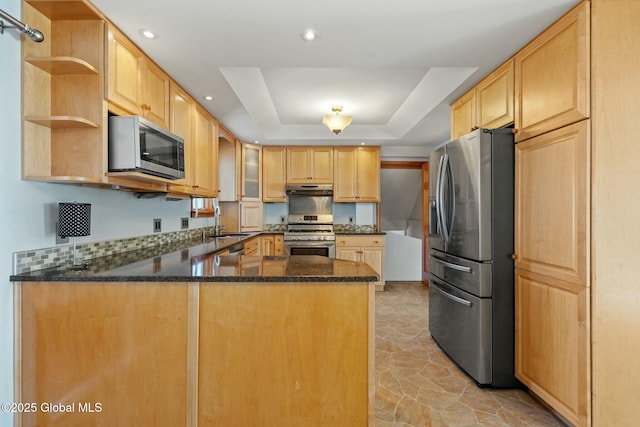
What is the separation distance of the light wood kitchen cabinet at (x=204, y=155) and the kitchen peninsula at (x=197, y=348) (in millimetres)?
1602

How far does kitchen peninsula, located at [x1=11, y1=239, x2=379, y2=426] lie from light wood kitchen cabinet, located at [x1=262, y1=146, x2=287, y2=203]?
349 centimetres

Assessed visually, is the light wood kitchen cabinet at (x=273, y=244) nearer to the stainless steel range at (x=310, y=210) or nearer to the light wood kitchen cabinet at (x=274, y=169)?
the stainless steel range at (x=310, y=210)

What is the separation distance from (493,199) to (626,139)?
734mm

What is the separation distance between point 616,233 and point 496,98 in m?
1.26

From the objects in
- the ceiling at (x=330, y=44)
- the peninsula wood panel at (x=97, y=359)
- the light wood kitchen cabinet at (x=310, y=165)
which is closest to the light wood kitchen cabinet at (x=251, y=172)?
the light wood kitchen cabinet at (x=310, y=165)

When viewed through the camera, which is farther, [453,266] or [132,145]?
[453,266]

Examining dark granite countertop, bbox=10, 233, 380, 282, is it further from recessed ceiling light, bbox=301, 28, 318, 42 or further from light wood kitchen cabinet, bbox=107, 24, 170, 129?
recessed ceiling light, bbox=301, 28, 318, 42

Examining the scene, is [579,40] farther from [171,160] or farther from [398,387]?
[171,160]

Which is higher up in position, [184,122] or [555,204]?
[184,122]

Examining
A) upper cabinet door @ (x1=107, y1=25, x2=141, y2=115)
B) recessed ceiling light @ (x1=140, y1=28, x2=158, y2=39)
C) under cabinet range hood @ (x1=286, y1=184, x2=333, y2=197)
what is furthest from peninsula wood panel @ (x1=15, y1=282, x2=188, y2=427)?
under cabinet range hood @ (x1=286, y1=184, x2=333, y2=197)

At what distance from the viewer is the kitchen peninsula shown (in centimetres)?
146

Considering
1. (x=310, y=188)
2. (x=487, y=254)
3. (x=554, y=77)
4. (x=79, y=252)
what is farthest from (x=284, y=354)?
(x=310, y=188)

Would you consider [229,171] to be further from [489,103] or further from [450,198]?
[489,103]

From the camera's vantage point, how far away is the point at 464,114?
→ 280 centimetres
